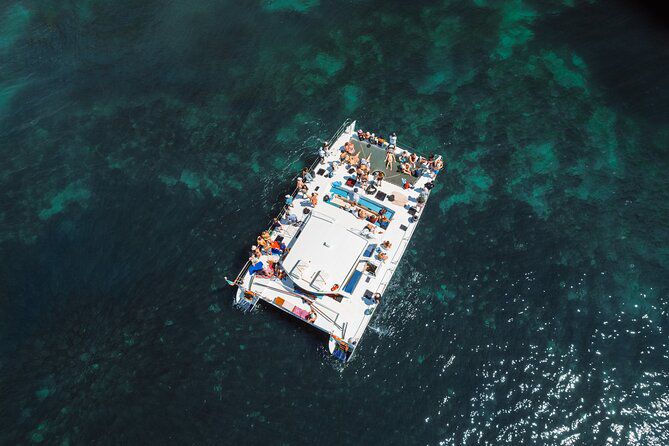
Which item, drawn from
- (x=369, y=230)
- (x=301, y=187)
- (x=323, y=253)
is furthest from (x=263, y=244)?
(x=369, y=230)

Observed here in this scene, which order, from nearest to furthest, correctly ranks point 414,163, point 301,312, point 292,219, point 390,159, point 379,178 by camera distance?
point 301,312 → point 292,219 → point 379,178 → point 414,163 → point 390,159

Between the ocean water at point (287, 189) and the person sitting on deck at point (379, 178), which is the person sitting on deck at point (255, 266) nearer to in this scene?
the ocean water at point (287, 189)

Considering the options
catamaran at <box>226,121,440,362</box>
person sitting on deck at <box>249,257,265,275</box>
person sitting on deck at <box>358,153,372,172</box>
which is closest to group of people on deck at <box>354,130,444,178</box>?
catamaran at <box>226,121,440,362</box>

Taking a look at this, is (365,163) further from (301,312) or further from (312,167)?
(301,312)

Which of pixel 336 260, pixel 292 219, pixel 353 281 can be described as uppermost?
pixel 292 219

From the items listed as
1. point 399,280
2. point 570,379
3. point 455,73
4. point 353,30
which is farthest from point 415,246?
point 353,30

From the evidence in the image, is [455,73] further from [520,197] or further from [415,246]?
[415,246]
